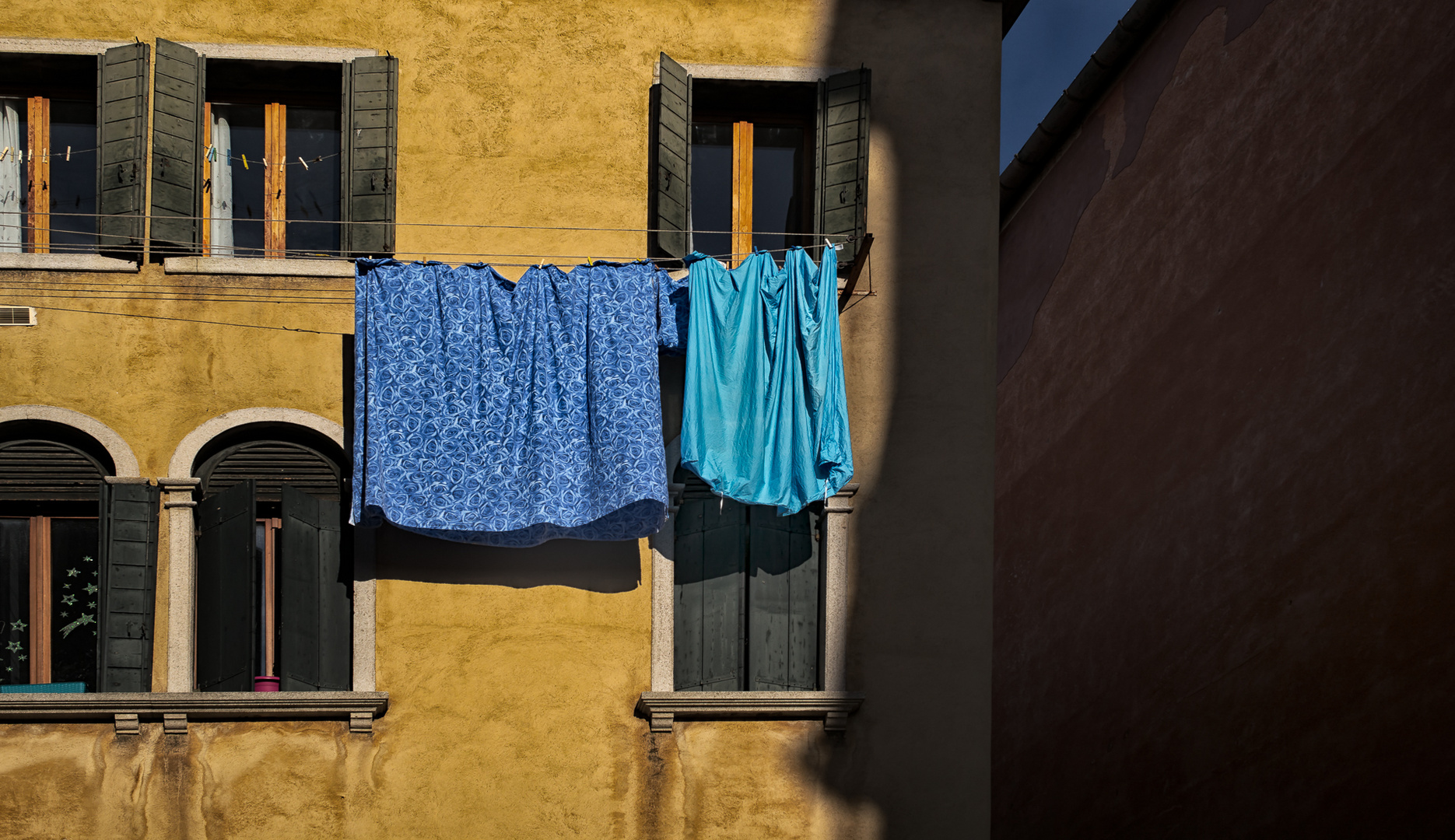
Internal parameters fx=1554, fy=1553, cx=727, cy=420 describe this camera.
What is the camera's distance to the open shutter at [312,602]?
9.90m

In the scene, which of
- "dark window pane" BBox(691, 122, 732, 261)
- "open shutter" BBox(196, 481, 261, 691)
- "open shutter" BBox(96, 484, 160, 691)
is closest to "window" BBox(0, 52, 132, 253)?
"open shutter" BBox(96, 484, 160, 691)

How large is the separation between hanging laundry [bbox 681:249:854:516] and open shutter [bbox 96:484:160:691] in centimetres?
347

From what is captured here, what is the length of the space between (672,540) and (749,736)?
53.4 inches

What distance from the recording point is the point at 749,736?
9.90 m

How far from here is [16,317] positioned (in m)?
10.1

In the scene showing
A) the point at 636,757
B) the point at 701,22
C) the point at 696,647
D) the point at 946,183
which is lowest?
the point at 636,757

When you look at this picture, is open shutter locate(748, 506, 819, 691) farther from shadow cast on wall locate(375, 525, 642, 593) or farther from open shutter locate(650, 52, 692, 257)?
open shutter locate(650, 52, 692, 257)

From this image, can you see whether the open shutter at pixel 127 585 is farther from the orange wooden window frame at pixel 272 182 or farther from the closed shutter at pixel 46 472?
the orange wooden window frame at pixel 272 182

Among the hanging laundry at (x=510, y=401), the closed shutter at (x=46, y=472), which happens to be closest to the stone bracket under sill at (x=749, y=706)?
the hanging laundry at (x=510, y=401)

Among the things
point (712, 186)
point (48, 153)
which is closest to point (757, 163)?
point (712, 186)

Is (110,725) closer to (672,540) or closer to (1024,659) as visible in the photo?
(672,540)

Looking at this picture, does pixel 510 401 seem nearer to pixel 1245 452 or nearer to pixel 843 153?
pixel 843 153

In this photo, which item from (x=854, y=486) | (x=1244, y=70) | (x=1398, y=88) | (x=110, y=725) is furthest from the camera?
(x=1244, y=70)

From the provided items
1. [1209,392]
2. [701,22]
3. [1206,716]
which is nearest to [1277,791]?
[1206,716]
